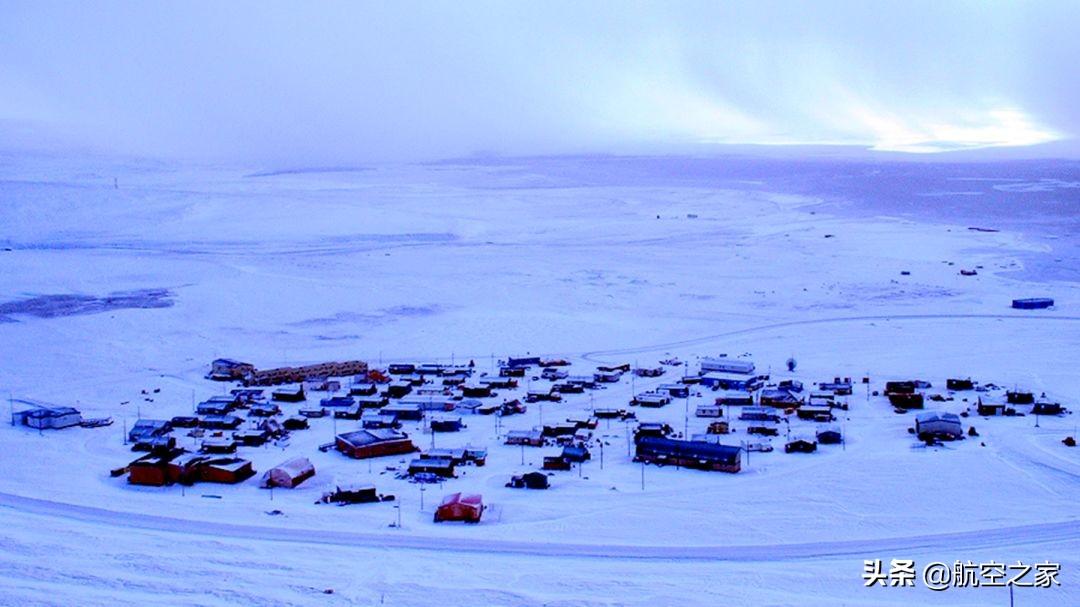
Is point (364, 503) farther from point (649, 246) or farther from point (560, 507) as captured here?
point (649, 246)

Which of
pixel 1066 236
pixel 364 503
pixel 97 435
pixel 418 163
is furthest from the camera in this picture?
pixel 418 163

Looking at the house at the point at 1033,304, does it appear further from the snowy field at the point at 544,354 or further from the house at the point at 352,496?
the house at the point at 352,496

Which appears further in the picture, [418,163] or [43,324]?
[418,163]

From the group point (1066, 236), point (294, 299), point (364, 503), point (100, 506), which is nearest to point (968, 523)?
point (364, 503)

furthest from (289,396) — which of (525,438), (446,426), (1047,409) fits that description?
(1047,409)

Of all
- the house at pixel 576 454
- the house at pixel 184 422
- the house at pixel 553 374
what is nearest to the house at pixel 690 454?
the house at pixel 576 454

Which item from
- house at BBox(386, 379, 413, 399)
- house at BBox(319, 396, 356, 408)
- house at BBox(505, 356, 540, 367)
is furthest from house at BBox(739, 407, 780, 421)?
house at BBox(319, 396, 356, 408)

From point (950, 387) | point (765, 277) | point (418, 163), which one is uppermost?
point (418, 163)
